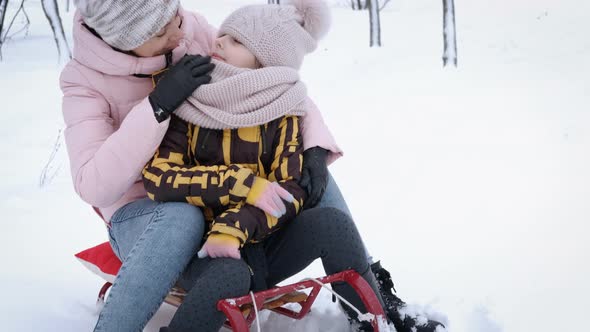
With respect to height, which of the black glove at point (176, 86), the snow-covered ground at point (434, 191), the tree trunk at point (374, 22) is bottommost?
the tree trunk at point (374, 22)

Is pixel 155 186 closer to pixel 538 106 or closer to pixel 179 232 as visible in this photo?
pixel 179 232

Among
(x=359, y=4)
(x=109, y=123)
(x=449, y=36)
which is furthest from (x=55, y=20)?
(x=359, y=4)

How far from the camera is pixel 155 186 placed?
160cm

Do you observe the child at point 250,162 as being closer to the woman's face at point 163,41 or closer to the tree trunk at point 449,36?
the woman's face at point 163,41

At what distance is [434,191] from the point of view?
339 cm

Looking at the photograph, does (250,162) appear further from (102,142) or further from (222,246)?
Answer: (102,142)

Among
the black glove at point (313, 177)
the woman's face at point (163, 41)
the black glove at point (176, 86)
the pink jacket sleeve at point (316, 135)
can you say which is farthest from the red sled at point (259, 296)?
the woman's face at point (163, 41)

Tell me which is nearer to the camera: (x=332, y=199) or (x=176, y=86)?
(x=176, y=86)

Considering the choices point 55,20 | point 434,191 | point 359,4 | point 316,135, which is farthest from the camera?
point 359,4

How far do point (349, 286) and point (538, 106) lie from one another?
158 inches

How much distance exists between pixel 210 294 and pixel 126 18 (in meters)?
0.75

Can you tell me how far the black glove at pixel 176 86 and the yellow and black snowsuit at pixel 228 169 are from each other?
115 millimetres

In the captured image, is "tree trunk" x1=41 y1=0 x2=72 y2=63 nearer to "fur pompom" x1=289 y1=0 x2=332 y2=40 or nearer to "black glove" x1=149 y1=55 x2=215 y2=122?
"fur pompom" x1=289 y1=0 x2=332 y2=40

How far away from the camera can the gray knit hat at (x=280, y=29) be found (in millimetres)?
1762
